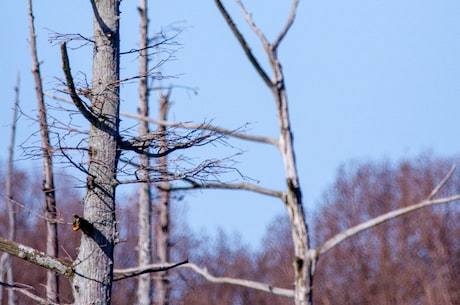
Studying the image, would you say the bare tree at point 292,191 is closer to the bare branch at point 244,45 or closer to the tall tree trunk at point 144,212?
the bare branch at point 244,45

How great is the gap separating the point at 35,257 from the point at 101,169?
0.81 meters

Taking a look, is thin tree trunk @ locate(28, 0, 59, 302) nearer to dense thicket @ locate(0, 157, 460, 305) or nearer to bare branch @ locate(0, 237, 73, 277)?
bare branch @ locate(0, 237, 73, 277)

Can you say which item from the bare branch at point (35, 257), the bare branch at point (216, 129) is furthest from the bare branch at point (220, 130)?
the bare branch at point (35, 257)

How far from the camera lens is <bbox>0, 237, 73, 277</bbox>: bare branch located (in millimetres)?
6184

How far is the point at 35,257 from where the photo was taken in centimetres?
623

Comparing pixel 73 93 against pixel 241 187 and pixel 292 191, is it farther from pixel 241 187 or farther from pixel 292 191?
pixel 292 191

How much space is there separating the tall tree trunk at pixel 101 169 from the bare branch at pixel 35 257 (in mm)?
92

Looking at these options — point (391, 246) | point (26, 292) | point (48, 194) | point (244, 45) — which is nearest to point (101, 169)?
point (26, 292)

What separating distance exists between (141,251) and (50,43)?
28.3 feet

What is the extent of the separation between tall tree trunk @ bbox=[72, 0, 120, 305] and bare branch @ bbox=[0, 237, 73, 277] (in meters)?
0.09

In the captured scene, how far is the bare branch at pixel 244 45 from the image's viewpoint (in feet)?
18.7

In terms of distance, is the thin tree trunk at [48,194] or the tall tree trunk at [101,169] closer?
the tall tree trunk at [101,169]

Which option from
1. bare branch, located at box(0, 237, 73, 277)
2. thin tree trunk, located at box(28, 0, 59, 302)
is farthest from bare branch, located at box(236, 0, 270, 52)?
thin tree trunk, located at box(28, 0, 59, 302)

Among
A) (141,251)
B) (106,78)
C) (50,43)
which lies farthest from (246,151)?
(141,251)
